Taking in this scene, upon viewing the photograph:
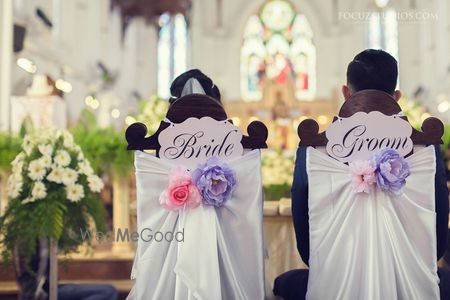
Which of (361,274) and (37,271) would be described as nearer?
(361,274)

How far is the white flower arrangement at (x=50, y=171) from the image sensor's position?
2.50 m

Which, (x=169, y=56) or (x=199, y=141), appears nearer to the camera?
(x=199, y=141)

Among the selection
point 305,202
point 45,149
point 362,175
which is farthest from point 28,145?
point 362,175

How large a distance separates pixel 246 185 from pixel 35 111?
510 centimetres

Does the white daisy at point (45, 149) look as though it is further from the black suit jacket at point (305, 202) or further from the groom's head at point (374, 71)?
the groom's head at point (374, 71)

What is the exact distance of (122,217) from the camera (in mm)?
3805

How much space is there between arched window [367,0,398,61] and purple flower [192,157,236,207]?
50.4 ft

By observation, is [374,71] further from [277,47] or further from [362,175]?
[277,47]

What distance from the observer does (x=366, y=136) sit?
5.97ft

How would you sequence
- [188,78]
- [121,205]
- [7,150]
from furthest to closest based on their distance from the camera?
1. [121,205]
2. [7,150]
3. [188,78]

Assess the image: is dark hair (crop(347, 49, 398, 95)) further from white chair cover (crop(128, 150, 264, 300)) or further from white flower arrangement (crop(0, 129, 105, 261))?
white flower arrangement (crop(0, 129, 105, 261))

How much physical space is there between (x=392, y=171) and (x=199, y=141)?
70cm

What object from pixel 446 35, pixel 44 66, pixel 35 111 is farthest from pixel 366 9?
pixel 35 111

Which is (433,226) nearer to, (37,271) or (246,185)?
(246,185)
